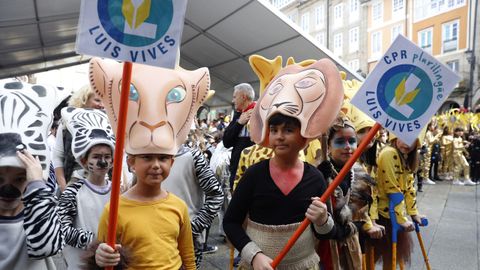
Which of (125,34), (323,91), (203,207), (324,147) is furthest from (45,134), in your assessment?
(324,147)

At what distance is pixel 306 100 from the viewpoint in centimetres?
197

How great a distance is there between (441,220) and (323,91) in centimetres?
569

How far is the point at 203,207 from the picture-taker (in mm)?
2332

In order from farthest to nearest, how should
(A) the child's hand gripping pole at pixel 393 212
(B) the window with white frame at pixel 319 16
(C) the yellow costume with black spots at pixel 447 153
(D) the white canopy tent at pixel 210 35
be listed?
(B) the window with white frame at pixel 319 16
(C) the yellow costume with black spots at pixel 447 153
(D) the white canopy tent at pixel 210 35
(A) the child's hand gripping pole at pixel 393 212

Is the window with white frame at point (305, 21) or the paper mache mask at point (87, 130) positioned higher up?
the window with white frame at point (305, 21)

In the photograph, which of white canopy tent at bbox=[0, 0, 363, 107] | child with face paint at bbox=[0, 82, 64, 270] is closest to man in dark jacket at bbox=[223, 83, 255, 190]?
child with face paint at bbox=[0, 82, 64, 270]

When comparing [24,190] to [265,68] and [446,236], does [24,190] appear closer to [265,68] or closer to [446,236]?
[265,68]

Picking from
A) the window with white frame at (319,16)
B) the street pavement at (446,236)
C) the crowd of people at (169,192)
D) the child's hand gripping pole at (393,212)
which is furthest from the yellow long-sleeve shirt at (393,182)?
the window with white frame at (319,16)

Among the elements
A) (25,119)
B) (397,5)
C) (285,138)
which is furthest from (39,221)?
(397,5)

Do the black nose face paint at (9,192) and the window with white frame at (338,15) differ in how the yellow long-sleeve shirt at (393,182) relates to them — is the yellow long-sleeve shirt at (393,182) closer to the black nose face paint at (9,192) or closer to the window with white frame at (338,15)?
the black nose face paint at (9,192)

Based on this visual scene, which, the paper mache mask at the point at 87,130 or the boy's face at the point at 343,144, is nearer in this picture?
the paper mache mask at the point at 87,130

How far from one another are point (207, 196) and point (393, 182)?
1.72 m

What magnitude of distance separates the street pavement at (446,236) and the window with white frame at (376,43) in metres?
22.1

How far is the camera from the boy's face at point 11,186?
1.53 metres
